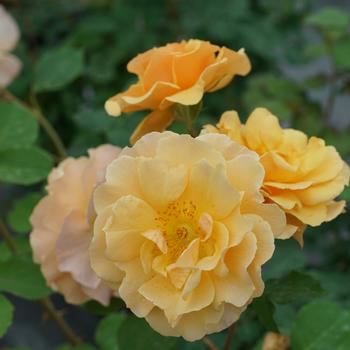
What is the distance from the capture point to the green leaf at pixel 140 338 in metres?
0.71

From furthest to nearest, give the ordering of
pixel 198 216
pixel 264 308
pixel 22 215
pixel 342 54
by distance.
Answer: pixel 342 54 < pixel 22 215 < pixel 264 308 < pixel 198 216

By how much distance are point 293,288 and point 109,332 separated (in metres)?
0.41

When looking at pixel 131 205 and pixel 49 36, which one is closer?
pixel 131 205

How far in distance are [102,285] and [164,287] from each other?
21cm

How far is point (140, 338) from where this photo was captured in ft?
2.40

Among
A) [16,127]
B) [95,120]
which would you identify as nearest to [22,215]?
[16,127]

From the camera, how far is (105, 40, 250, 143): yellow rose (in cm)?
66

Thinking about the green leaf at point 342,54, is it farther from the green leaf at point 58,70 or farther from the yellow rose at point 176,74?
the yellow rose at point 176,74

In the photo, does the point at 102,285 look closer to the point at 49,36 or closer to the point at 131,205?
the point at 131,205

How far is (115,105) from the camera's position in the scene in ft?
2.25

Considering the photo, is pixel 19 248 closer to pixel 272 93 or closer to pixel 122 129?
pixel 122 129

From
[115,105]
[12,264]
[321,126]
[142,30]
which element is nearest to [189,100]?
[115,105]

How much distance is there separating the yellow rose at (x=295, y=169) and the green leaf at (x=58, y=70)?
2.12ft

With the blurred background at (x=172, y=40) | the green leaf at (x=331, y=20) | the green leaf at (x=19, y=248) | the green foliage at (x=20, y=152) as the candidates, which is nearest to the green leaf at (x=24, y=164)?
the green foliage at (x=20, y=152)
